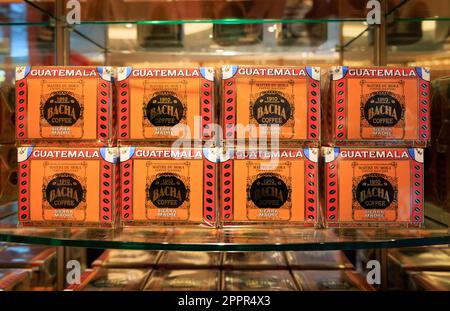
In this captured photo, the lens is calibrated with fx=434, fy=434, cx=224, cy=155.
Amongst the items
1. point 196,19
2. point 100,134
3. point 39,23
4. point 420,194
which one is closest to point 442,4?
Answer: point 420,194

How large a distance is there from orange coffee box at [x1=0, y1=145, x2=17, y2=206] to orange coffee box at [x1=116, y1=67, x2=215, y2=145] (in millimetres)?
384

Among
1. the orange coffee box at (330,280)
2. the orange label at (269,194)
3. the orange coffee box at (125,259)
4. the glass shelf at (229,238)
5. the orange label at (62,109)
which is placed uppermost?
the orange label at (62,109)

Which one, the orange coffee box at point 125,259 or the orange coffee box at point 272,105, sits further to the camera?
the orange coffee box at point 125,259

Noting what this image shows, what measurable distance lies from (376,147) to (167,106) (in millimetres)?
455

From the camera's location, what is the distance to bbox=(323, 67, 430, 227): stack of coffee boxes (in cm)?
92

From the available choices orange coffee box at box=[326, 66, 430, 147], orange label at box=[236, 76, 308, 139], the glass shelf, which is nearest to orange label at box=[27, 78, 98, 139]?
the glass shelf

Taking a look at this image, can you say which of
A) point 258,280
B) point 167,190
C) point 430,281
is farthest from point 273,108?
point 430,281

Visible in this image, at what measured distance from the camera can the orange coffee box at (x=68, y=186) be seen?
0.92 meters

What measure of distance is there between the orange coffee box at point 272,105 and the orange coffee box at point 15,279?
0.65m

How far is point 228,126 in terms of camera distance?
3.01 feet

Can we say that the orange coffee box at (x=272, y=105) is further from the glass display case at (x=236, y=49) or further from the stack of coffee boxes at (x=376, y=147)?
the glass display case at (x=236, y=49)

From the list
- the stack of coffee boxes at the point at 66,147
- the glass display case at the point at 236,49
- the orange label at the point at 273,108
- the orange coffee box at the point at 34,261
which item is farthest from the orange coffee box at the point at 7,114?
the orange label at the point at 273,108

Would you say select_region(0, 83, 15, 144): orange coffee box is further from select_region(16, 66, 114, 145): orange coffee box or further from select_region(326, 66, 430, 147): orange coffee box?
select_region(326, 66, 430, 147): orange coffee box
